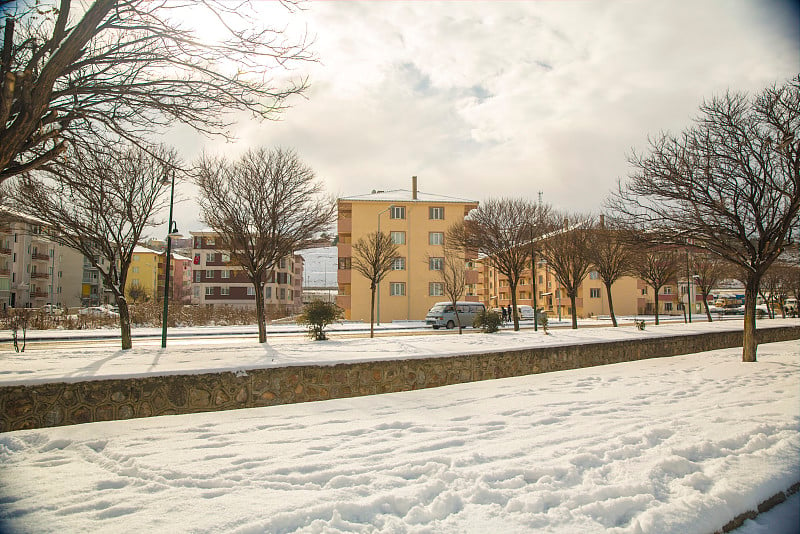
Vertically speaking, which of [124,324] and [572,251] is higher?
[572,251]

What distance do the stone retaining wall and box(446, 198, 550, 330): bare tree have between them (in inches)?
462

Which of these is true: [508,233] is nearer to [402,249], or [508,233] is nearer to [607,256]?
[607,256]

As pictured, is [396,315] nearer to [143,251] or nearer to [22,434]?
[22,434]

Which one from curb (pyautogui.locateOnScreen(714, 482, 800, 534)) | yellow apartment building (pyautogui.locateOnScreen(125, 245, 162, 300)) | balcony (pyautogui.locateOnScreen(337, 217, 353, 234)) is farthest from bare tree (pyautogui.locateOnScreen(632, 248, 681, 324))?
yellow apartment building (pyautogui.locateOnScreen(125, 245, 162, 300))

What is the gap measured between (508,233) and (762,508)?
68.8 ft

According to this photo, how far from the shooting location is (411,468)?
4.54m

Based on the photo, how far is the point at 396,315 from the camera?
43.9 meters

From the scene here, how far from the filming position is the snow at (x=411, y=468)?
3.64 metres

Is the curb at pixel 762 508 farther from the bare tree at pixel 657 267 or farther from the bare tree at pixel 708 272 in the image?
the bare tree at pixel 708 272

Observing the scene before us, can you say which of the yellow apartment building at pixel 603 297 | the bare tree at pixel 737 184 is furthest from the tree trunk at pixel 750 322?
the yellow apartment building at pixel 603 297

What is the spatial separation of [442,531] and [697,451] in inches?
137

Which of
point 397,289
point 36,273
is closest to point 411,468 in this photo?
point 397,289

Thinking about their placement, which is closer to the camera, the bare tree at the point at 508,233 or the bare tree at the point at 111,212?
the bare tree at the point at 111,212

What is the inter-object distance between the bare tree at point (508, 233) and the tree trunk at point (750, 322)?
37.2 ft
